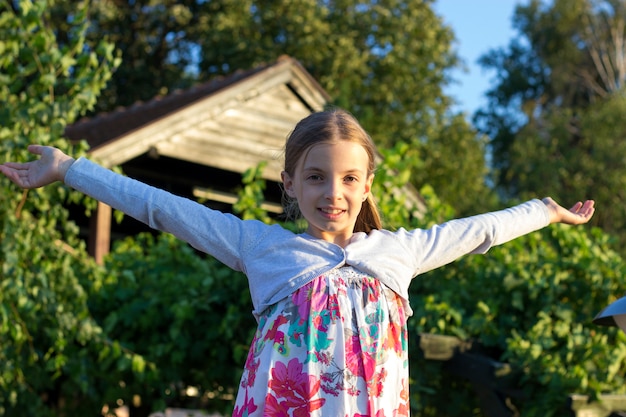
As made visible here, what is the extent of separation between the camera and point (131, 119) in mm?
11641

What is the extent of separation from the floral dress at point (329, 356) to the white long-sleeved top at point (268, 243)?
0.13 ft

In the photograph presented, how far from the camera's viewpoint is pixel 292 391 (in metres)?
2.36

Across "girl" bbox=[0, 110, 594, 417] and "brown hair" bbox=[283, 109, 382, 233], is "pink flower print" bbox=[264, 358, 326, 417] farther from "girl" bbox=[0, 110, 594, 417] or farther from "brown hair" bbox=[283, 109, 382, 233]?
"brown hair" bbox=[283, 109, 382, 233]

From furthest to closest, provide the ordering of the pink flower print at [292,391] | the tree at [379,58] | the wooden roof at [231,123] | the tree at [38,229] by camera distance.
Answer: the tree at [379,58]
the wooden roof at [231,123]
the tree at [38,229]
the pink flower print at [292,391]

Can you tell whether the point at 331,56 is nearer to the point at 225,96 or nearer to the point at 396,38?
the point at 396,38

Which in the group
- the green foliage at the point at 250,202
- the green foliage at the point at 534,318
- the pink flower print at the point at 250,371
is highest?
the green foliage at the point at 250,202

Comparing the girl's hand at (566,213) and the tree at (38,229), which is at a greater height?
the tree at (38,229)

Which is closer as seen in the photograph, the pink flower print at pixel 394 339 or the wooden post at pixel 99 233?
the pink flower print at pixel 394 339

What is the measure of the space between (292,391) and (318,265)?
0.33 m

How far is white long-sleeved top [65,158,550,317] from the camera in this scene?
246 cm

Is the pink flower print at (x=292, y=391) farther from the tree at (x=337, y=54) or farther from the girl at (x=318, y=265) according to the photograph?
the tree at (x=337, y=54)

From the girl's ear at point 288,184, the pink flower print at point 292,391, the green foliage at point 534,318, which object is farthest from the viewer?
the green foliage at point 534,318

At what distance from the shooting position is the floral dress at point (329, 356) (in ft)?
7.73

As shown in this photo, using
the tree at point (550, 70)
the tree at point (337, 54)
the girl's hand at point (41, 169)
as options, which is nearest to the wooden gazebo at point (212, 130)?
the girl's hand at point (41, 169)
